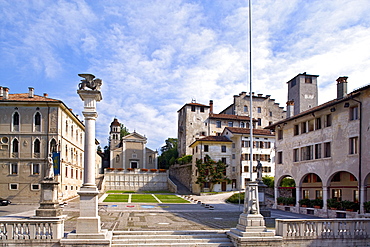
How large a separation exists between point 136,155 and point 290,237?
220 feet

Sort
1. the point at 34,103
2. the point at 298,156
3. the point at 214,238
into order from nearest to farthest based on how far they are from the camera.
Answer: the point at 214,238 < the point at 298,156 < the point at 34,103

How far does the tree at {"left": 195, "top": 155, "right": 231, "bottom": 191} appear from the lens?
56.0 m

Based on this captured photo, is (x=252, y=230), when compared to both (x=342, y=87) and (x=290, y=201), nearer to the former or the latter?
(x=342, y=87)

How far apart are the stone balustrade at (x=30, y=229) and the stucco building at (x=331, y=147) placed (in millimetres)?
21449

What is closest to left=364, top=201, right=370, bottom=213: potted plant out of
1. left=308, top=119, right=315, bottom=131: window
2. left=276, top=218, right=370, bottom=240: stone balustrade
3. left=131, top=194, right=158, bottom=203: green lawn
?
left=308, top=119, right=315, bottom=131: window

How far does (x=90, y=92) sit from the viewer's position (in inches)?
549

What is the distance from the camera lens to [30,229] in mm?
12703

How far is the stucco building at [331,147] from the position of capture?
25.1 meters

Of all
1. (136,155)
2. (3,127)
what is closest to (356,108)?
(3,127)

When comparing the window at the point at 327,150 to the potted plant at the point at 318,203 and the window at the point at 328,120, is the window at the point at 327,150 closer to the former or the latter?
the window at the point at 328,120

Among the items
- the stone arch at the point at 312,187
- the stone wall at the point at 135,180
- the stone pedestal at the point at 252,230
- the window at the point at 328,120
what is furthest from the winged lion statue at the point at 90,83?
the stone wall at the point at 135,180

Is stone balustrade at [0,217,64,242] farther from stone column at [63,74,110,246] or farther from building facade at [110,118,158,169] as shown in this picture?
building facade at [110,118,158,169]

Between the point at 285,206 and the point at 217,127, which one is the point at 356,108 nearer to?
the point at 285,206

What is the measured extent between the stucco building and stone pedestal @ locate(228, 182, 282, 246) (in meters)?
14.1
